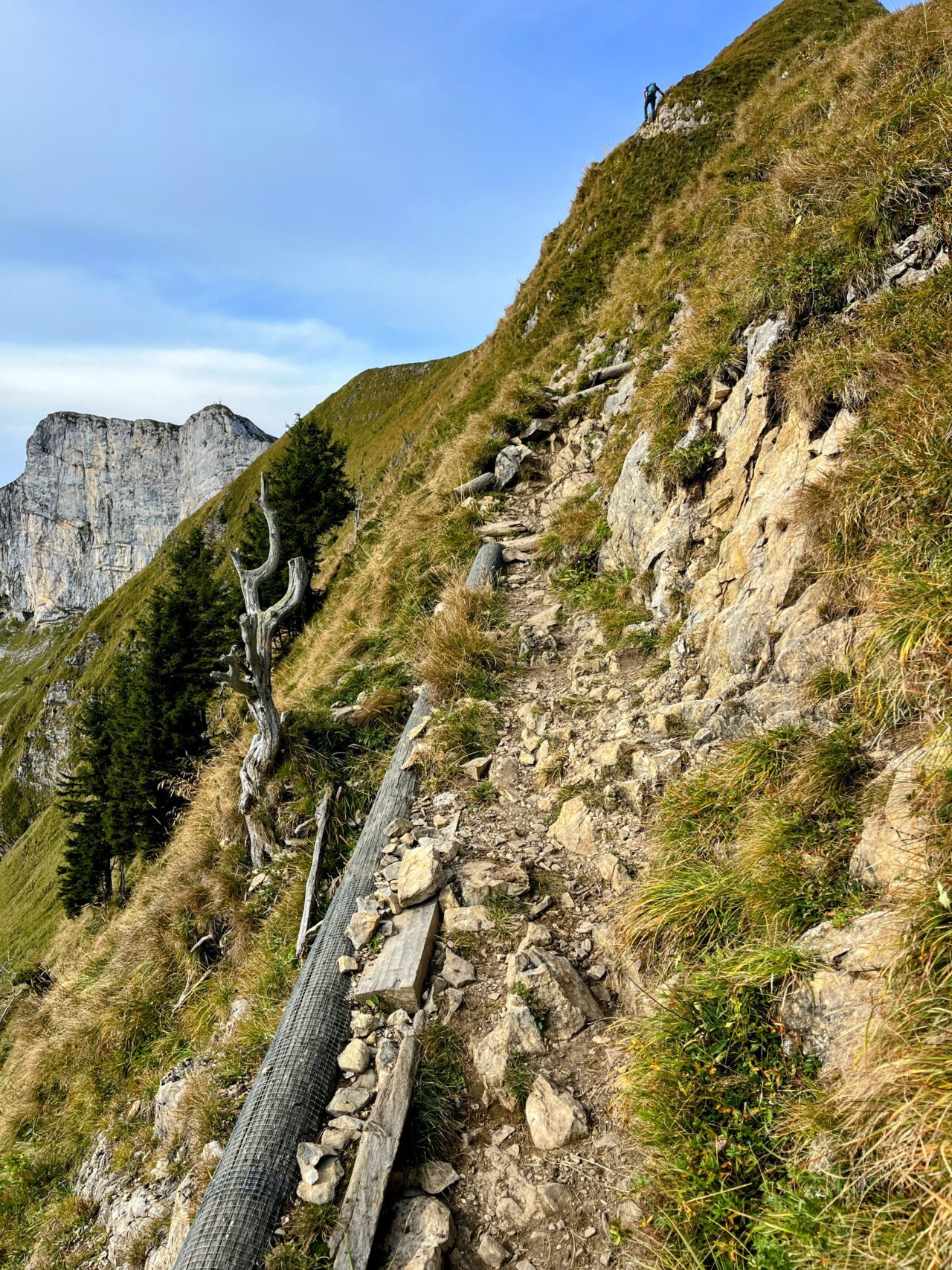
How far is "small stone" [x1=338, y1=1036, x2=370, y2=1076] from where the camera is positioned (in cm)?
461

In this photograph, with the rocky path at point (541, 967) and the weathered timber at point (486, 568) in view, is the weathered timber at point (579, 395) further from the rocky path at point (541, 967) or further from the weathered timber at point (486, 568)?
the rocky path at point (541, 967)

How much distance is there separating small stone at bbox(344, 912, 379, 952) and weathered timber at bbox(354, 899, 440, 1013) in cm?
19

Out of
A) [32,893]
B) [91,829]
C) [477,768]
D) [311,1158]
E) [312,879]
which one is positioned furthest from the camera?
[32,893]

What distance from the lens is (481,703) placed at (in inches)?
316

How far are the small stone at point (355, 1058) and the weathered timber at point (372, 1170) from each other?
34 centimetres

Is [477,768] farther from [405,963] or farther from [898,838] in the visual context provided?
[898,838]

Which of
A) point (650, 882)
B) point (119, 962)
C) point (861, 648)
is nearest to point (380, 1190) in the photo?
point (650, 882)

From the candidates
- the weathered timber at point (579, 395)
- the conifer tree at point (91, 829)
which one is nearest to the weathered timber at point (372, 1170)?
the weathered timber at point (579, 395)

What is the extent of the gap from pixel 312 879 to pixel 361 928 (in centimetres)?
146

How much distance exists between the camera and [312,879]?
690 centimetres

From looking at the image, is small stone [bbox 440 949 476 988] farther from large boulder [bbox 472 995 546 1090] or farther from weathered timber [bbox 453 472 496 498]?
weathered timber [bbox 453 472 496 498]

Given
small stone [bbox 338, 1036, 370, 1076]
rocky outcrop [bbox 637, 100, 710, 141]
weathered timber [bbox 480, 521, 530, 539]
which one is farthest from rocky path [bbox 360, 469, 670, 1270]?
rocky outcrop [bbox 637, 100, 710, 141]

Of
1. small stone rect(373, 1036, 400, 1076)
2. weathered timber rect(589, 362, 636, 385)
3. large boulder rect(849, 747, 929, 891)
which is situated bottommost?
small stone rect(373, 1036, 400, 1076)

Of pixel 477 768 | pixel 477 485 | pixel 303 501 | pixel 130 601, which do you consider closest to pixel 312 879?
pixel 477 768
